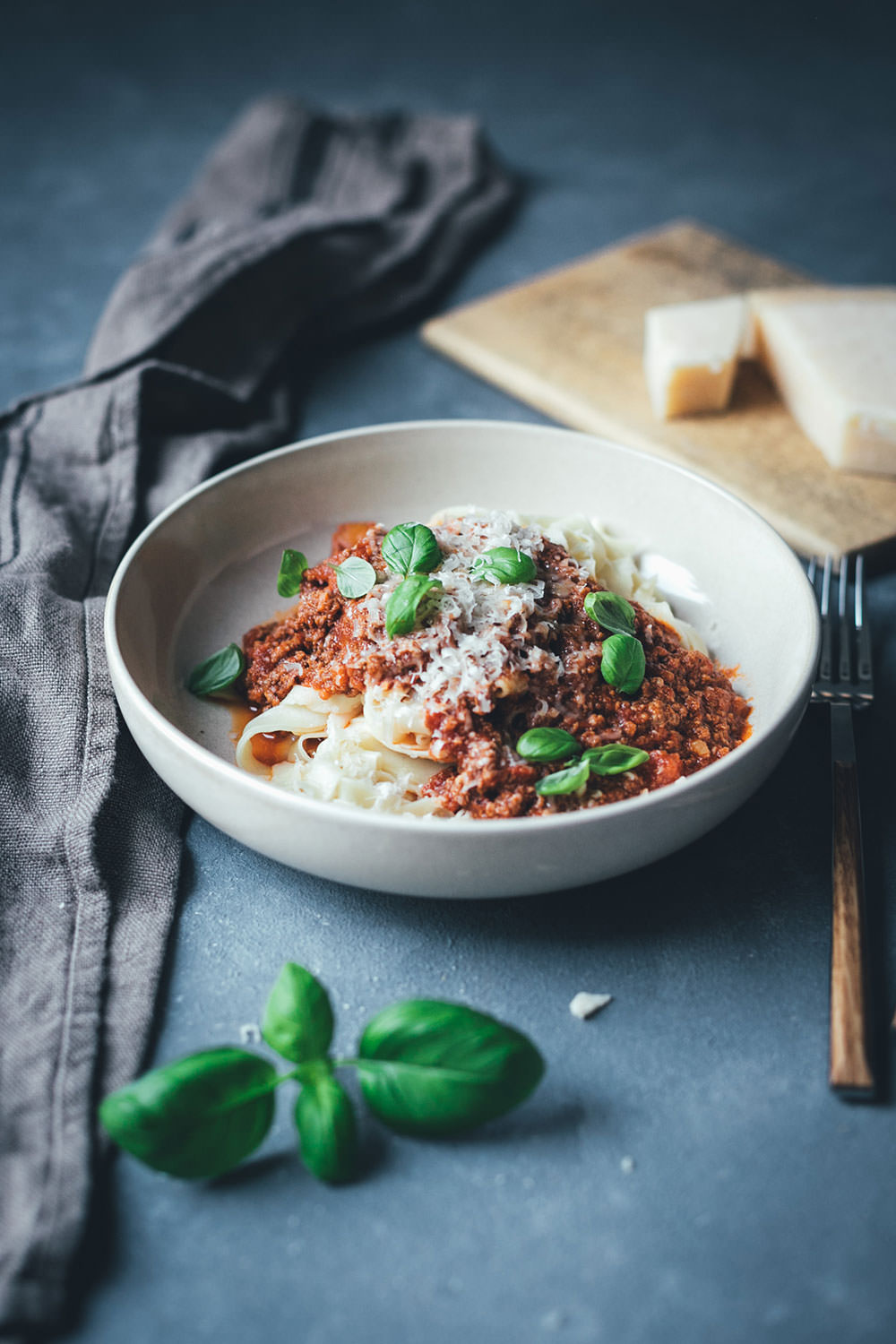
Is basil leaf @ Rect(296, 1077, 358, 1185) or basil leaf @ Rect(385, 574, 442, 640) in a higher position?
basil leaf @ Rect(385, 574, 442, 640)

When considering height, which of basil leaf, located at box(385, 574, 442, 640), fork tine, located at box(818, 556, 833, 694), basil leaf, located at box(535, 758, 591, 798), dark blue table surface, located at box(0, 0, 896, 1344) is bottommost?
dark blue table surface, located at box(0, 0, 896, 1344)

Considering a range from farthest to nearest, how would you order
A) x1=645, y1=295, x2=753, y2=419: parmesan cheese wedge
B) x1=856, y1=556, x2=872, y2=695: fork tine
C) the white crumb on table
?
x1=645, y1=295, x2=753, y2=419: parmesan cheese wedge
x1=856, y1=556, x2=872, y2=695: fork tine
the white crumb on table

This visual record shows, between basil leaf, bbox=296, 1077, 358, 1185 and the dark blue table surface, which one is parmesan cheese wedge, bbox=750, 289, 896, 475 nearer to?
the dark blue table surface

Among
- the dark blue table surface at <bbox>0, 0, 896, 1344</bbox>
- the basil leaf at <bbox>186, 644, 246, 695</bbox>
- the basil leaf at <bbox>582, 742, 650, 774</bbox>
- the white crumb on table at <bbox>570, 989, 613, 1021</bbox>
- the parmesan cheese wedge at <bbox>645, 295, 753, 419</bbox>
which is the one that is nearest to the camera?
the dark blue table surface at <bbox>0, 0, 896, 1344</bbox>

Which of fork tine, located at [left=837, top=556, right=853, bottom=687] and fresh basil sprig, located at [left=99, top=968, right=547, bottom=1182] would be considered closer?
fresh basil sprig, located at [left=99, top=968, right=547, bottom=1182]

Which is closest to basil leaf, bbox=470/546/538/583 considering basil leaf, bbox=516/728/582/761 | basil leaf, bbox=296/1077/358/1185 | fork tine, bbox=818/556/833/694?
basil leaf, bbox=516/728/582/761

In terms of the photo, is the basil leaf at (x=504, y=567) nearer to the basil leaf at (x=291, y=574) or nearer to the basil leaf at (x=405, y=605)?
the basil leaf at (x=405, y=605)

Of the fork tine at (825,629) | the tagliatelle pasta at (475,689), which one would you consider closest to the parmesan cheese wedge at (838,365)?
the fork tine at (825,629)
